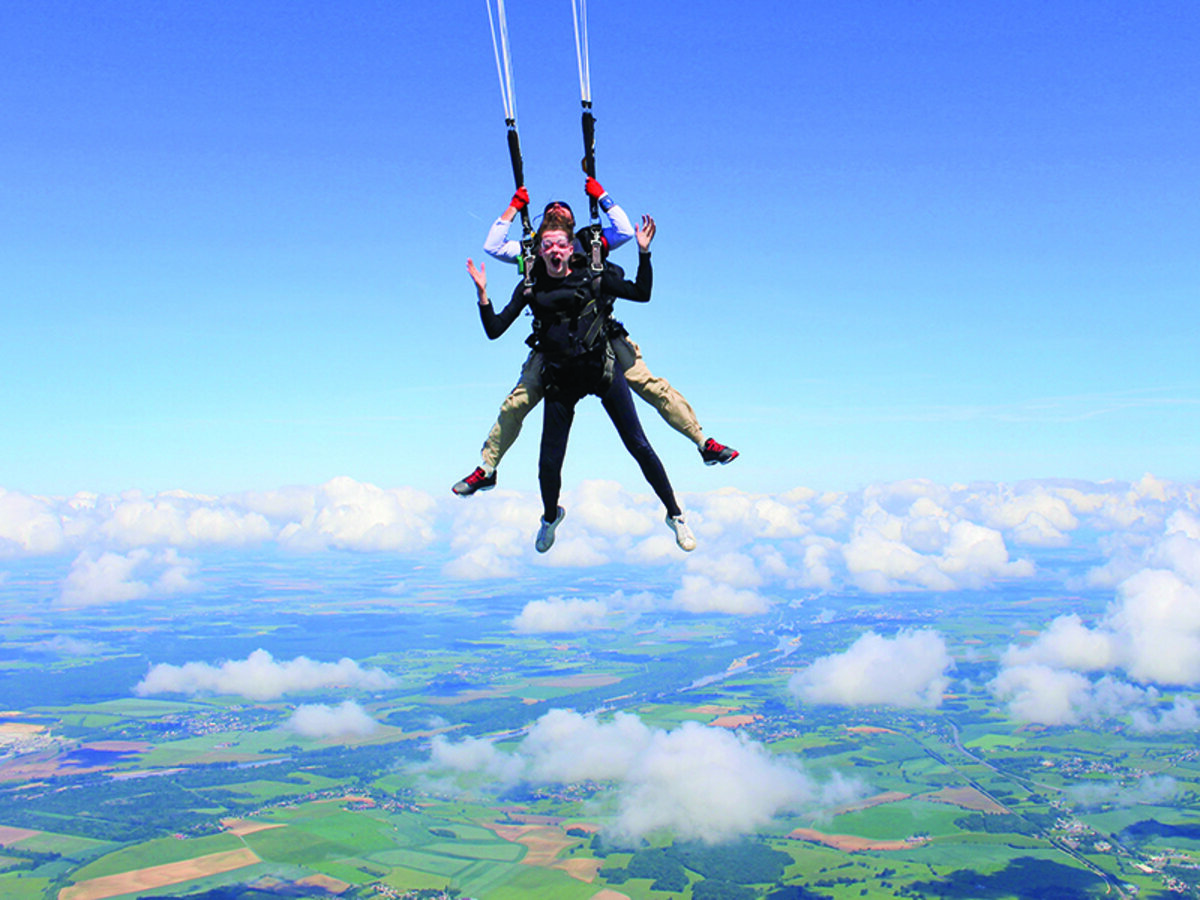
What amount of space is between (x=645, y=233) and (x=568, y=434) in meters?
2.62

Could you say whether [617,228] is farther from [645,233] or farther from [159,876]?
[159,876]

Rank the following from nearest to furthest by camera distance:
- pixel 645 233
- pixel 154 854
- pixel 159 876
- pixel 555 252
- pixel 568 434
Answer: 1. pixel 645 233
2. pixel 555 252
3. pixel 568 434
4. pixel 159 876
5. pixel 154 854

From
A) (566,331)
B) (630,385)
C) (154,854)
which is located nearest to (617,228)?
(566,331)

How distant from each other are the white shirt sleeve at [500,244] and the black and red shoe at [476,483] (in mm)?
2536

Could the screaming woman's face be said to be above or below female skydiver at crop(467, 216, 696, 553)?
above

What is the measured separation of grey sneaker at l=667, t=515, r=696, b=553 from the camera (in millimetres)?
9031

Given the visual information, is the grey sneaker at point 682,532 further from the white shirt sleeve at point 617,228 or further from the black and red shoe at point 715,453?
the white shirt sleeve at point 617,228

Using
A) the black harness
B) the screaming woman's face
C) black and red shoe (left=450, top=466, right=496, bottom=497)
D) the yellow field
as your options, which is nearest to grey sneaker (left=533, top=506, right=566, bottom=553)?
black and red shoe (left=450, top=466, right=496, bottom=497)

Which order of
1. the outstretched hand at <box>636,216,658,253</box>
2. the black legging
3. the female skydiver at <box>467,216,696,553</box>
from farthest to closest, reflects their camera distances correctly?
the black legging
the female skydiver at <box>467,216,696,553</box>
the outstretched hand at <box>636,216,658,253</box>

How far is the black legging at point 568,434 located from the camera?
9.09 metres

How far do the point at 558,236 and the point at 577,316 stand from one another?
3.17ft

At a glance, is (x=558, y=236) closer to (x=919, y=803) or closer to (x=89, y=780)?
(x=919, y=803)

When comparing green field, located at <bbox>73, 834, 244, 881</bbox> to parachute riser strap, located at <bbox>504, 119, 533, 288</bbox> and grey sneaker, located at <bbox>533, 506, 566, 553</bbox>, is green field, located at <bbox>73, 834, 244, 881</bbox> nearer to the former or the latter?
grey sneaker, located at <bbox>533, 506, 566, 553</bbox>

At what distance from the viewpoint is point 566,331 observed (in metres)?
8.66
